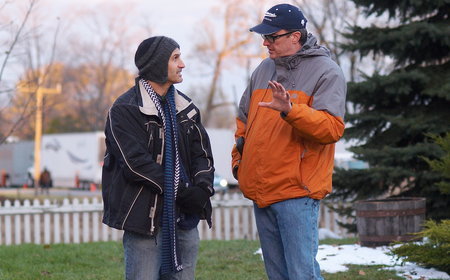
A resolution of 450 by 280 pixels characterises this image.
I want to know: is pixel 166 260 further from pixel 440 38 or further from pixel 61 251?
pixel 440 38

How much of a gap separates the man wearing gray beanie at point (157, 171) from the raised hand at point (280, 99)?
577mm

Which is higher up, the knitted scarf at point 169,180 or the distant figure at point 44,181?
the knitted scarf at point 169,180

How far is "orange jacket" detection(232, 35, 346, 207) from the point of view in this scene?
4.05 meters

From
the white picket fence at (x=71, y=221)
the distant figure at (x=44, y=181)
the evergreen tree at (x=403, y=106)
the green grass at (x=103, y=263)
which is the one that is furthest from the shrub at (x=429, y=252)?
the distant figure at (x=44, y=181)

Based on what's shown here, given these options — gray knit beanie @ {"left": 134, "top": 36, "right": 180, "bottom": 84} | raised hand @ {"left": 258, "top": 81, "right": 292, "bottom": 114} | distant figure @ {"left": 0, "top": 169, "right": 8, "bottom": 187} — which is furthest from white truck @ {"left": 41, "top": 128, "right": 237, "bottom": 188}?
raised hand @ {"left": 258, "top": 81, "right": 292, "bottom": 114}

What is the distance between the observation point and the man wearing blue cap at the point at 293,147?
410cm

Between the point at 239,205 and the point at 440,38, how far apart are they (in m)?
5.83

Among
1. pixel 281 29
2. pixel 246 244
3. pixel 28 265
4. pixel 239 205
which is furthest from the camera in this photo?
pixel 239 205

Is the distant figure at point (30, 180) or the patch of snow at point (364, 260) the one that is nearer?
the patch of snow at point (364, 260)

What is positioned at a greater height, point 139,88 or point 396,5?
point 396,5

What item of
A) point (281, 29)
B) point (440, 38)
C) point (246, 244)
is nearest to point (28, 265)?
point (246, 244)

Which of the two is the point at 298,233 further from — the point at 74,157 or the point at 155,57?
the point at 74,157

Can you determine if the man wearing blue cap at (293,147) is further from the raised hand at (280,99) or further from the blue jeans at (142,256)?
the blue jeans at (142,256)

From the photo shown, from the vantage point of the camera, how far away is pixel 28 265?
7926mm
